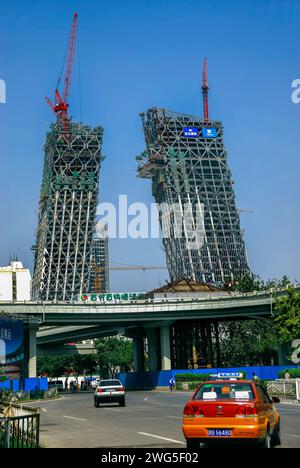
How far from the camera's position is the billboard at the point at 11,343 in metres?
77.0

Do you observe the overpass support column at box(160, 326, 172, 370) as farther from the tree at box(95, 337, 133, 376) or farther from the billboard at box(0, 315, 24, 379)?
the tree at box(95, 337, 133, 376)

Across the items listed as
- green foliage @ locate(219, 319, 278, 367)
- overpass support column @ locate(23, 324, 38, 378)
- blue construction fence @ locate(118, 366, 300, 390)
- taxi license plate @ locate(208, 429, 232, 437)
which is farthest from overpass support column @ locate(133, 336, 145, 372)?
taxi license plate @ locate(208, 429, 232, 437)

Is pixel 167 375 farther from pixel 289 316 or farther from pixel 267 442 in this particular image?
pixel 267 442

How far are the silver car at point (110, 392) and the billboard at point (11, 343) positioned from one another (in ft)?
117

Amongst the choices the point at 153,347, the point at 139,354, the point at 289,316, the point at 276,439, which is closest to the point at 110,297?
the point at 139,354

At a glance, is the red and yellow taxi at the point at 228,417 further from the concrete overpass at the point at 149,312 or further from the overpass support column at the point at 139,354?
the overpass support column at the point at 139,354

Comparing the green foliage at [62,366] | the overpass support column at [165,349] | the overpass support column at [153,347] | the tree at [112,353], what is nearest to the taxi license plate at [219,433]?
the overpass support column at [165,349]

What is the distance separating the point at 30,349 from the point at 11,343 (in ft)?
20.5

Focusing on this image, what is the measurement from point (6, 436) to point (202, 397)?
4.51m

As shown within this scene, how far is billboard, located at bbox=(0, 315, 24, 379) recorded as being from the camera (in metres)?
77.0
